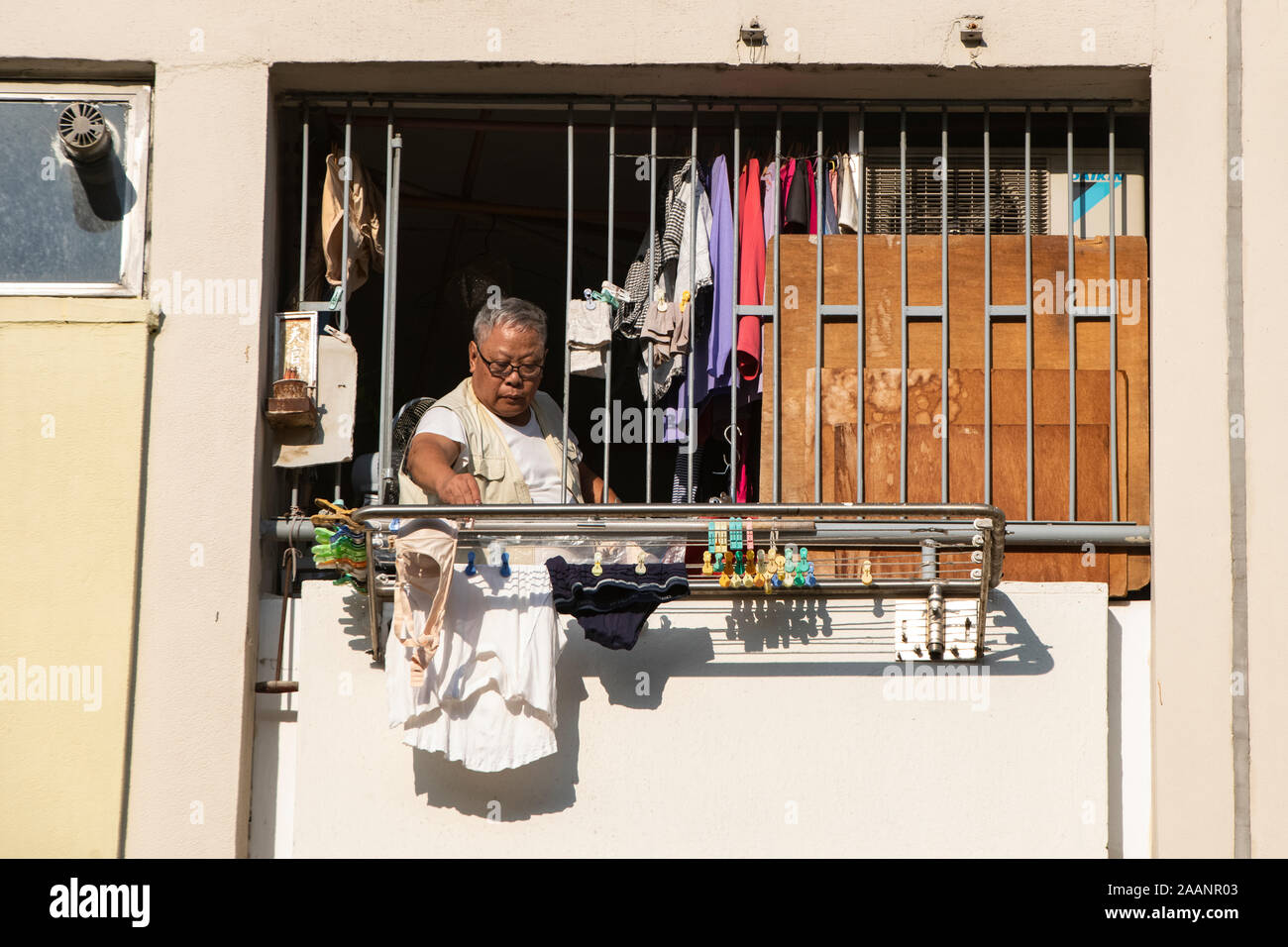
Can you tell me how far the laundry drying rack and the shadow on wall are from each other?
0.11 metres

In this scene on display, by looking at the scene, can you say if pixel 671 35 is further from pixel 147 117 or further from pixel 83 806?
pixel 83 806

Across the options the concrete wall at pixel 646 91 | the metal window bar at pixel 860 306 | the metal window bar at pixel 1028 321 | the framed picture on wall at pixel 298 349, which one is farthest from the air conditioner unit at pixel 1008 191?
the framed picture on wall at pixel 298 349

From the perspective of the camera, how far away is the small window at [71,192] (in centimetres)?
537

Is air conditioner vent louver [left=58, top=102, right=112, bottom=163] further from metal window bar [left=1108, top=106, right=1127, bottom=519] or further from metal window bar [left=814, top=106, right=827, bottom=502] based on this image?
metal window bar [left=1108, top=106, right=1127, bottom=519]

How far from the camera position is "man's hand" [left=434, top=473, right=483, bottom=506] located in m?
5.21

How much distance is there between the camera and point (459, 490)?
5.23 metres

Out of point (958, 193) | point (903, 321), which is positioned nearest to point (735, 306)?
point (903, 321)

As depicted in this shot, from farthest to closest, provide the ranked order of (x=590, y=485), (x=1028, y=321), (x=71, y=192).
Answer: (x=590, y=485) < (x=1028, y=321) < (x=71, y=192)

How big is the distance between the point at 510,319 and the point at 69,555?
1.86 meters

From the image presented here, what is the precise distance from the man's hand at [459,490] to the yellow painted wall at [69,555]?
3.54ft

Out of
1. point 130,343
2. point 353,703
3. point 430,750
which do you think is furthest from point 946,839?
point 130,343

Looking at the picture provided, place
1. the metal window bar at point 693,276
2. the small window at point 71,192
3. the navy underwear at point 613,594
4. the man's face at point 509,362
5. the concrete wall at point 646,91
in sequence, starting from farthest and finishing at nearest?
the man's face at point 509,362 < the metal window bar at point 693,276 < the small window at point 71,192 < the concrete wall at point 646,91 < the navy underwear at point 613,594

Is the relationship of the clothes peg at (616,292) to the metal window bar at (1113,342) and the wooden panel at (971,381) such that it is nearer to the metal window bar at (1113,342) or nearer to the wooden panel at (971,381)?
the wooden panel at (971,381)

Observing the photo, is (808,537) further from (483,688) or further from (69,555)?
(69,555)
